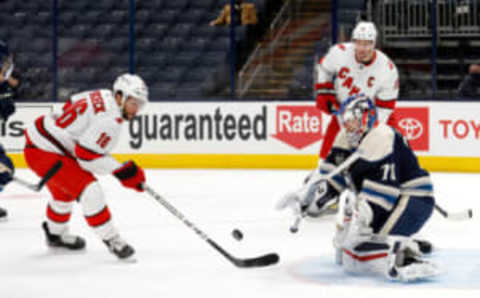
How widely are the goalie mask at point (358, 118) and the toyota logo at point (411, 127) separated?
500 centimetres

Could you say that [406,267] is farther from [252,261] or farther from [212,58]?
→ [212,58]

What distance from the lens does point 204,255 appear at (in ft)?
13.4

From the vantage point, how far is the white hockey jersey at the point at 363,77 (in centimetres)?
543

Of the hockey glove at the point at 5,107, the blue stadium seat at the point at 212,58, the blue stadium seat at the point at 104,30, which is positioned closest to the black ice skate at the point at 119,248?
the hockey glove at the point at 5,107

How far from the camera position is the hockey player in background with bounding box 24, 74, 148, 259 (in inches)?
146

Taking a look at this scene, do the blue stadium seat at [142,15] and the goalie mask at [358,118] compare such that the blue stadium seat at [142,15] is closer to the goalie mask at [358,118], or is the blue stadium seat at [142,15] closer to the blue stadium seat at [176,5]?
the blue stadium seat at [176,5]

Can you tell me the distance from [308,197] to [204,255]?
73cm

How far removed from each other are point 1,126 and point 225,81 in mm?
2504

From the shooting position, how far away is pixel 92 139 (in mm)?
3691

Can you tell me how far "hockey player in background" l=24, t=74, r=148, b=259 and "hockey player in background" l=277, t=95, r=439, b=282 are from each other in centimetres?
83

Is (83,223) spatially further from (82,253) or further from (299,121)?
(299,121)

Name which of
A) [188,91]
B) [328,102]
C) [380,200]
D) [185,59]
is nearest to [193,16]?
[185,59]

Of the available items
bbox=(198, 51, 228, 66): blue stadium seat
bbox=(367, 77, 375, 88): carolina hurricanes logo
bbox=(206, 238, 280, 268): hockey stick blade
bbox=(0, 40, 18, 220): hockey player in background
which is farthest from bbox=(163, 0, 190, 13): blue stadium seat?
bbox=(206, 238, 280, 268): hockey stick blade

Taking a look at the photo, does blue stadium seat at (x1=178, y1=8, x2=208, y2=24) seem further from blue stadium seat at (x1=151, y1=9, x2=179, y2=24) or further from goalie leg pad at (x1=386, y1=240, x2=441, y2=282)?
goalie leg pad at (x1=386, y1=240, x2=441, y2=282)
